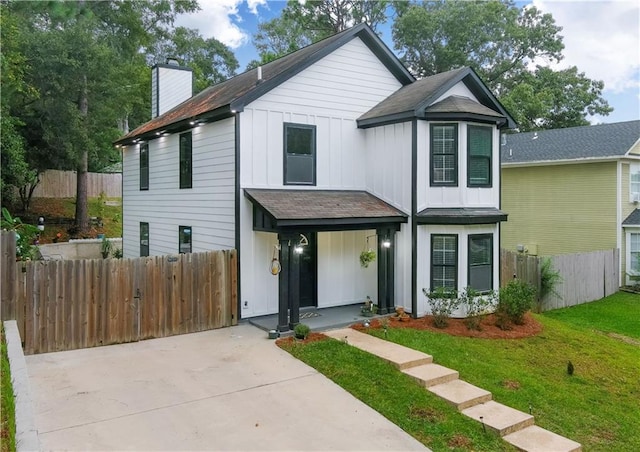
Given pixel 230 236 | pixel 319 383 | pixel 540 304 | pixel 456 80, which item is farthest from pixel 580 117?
pixel 319 383

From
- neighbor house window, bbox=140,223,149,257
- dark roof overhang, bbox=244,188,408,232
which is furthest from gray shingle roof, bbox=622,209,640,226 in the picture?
neighbor house window, bbox=140,223,149,257

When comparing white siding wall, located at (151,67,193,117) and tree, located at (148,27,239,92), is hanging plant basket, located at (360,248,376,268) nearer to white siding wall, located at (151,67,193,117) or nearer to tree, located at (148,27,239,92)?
white siding wall, located at (151,67,193,117)

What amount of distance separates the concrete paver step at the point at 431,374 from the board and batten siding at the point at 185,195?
5.02 meters

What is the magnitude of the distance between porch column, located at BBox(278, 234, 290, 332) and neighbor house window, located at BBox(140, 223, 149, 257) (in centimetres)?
791

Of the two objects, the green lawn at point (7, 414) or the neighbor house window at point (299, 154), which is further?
the neighbor house window at point (299, 154)

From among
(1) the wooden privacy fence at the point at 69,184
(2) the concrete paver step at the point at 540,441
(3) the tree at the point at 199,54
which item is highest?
(3) the tree at the point at 199,54

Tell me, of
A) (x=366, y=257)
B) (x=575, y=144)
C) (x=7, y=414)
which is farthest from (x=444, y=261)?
(x=575, y=144)

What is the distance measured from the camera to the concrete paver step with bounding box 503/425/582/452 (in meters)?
5.50

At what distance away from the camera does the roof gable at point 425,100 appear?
10.8m

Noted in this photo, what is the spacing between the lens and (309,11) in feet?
120

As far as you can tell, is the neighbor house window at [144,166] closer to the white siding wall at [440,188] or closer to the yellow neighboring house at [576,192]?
the white siding wall at [440,188]

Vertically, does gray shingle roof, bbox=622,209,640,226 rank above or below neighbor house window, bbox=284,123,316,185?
below

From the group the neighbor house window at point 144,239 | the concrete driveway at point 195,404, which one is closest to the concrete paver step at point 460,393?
the concrete driveway at point 195,404

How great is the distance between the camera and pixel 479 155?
11.4 m
